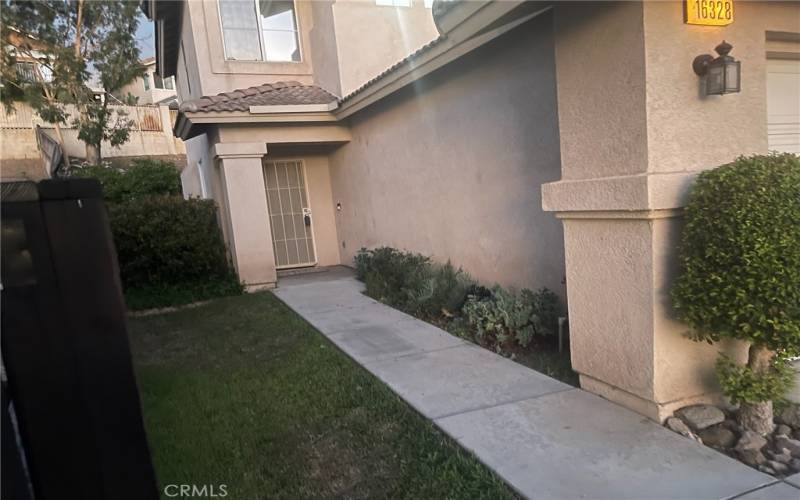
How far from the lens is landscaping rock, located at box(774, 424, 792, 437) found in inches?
124

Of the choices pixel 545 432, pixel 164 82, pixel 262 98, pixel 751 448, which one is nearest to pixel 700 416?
pixel 751 448

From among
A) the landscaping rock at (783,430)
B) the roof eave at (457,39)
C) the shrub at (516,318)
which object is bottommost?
the landscaping rock at (783,430)

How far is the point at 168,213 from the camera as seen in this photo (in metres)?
8.88

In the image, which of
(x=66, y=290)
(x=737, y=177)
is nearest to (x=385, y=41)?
(x=737, y=177)

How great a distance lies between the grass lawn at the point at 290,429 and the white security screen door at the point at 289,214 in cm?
543

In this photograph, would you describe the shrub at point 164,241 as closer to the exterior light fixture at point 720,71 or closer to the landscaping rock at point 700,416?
the landscaping rock at point 700,416

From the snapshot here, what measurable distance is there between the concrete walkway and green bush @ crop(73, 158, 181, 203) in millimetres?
13498

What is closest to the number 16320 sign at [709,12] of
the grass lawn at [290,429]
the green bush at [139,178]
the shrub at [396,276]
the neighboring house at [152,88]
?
the grass lawn at [290,429]

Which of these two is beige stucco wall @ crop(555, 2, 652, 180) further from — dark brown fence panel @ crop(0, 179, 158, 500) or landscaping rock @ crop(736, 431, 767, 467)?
dark brown fence panel @ crop(0, 179, 158, 500)

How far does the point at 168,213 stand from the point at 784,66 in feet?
28.0

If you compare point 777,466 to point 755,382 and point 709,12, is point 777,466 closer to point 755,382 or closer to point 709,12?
point 755,382

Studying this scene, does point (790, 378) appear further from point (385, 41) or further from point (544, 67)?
point (385, 41)

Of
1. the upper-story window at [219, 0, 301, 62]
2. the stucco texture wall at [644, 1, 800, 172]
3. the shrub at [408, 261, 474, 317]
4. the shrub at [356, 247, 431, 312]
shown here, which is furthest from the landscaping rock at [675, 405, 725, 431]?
the upper-story window at [219, 0, 301, 62]

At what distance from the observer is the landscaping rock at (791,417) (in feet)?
10.7
